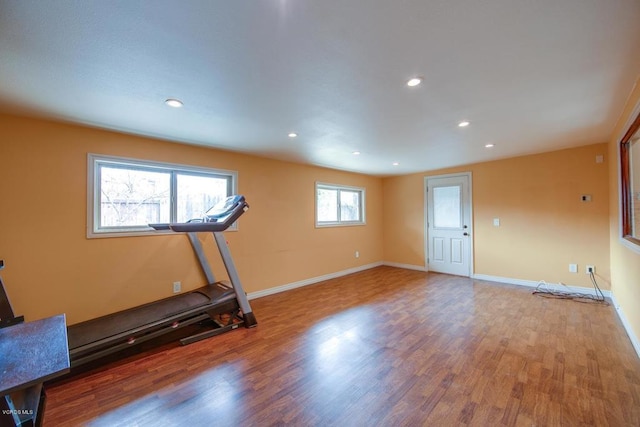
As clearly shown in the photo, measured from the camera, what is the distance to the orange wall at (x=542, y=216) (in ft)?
12.7

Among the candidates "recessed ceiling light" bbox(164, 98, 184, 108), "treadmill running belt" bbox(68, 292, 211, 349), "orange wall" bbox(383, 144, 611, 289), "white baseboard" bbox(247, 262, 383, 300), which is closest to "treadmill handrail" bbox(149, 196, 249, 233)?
"treadmill running belt" bbox(68, 292, 211, 349)

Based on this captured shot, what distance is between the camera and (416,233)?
5977 millimetres

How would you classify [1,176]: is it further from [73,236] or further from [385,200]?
[385,200]

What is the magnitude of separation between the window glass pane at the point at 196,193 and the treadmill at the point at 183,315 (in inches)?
16.0

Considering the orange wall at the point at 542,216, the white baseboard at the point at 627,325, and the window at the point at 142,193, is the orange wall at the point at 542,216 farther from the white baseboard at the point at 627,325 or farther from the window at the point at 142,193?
the window at the point at 142,193

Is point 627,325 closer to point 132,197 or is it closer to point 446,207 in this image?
point 446,207

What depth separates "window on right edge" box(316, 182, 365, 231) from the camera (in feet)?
17.4

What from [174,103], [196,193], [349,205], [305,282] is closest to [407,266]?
[349,205]

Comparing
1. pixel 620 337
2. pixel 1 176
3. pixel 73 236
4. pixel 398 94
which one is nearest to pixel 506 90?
pixel 398 94

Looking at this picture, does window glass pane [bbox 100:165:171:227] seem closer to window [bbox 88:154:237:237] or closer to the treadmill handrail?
window [bbox 88:154:237:237]

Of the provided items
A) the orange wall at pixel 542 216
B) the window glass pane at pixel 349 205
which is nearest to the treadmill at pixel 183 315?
the window glass pane at pixel 349 205

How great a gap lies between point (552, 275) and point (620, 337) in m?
1.77

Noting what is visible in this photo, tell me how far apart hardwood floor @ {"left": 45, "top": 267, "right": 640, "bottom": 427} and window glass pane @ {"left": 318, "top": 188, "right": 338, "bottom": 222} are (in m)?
2.29

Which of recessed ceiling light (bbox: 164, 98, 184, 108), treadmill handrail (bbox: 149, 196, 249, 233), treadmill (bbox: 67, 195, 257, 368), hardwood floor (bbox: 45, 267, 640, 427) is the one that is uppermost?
recessed ceiling light (bbox: 164, 98, 184, 108)
